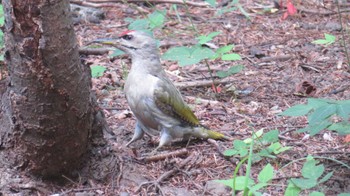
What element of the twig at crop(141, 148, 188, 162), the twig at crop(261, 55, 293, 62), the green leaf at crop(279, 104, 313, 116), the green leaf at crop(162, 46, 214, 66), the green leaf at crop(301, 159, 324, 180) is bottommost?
the twig at crop(261, 55, 293, 62)

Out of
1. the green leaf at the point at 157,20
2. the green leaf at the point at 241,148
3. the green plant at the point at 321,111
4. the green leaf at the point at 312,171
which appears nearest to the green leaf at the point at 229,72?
the green leaf at the point at 157,20

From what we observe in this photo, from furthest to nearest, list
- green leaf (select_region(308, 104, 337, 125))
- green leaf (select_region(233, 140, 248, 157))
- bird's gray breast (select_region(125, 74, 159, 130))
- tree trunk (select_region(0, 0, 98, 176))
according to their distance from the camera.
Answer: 1. bird's gray breast (select_region(125, 74, 159, 130))
2. green leaf (select_region(233, 140, 248, 157))
3. green leaf (select_region(308, 104, 337, 125))
4. tree trunk (select_region(0, 0, 98, 176))

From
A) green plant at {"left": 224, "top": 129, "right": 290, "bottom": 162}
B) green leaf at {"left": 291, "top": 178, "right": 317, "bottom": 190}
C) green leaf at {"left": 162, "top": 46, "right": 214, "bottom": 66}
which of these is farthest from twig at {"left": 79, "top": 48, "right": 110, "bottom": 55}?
green leaf at {"left": 291, "top": 178, "right": 317, "bottom": 190}

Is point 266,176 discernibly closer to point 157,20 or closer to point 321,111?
point 321,111

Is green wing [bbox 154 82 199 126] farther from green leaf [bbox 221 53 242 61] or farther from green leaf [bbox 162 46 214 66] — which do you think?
green leaf [bbox 221 53 242 61]

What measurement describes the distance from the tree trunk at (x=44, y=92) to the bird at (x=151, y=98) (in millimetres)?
882

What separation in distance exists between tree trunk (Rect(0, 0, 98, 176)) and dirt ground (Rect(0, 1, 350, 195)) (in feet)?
0.84

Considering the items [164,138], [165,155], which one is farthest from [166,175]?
[164,138]

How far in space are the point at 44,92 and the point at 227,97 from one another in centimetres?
310

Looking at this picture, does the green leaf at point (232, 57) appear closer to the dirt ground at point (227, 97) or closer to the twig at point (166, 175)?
the dirt ground at point (227, 97)

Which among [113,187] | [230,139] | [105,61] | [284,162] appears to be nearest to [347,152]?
[284,162]

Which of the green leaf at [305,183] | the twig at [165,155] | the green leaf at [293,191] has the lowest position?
the twig at [165,155]

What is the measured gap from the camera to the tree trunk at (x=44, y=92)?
3.92 metres

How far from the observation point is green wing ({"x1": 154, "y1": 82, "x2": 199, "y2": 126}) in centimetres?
531
